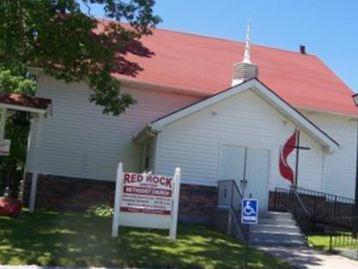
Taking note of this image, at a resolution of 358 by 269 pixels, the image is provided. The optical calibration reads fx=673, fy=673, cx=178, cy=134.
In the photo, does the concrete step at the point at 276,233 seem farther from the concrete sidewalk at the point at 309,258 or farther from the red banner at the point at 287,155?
the red banner at the point at 287,155

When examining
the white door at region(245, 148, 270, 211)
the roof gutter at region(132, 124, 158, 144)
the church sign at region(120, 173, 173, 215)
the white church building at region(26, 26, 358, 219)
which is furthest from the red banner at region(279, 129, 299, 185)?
the church sign at region(120, 173, 173, 215)

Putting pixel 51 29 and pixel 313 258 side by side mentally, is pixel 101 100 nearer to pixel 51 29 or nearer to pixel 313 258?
pixel 51 29

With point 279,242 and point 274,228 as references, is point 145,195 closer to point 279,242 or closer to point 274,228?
point 279,242

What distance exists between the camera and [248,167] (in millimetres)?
23250

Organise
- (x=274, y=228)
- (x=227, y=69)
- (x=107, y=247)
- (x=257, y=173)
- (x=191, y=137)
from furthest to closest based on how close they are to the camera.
→ 1. (x=227, y=69)
2. (x=257, y=173)
3. (x=191, y=137)
4. (x=274, y=228)
5. (x=107, y=247)

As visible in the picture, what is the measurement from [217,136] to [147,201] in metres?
6.49

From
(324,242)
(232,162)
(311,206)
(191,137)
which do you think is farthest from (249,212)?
(311,206)

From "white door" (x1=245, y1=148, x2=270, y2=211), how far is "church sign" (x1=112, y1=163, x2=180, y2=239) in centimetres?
667

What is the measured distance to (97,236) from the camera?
15.9 m

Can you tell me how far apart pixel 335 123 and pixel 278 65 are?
470 cm

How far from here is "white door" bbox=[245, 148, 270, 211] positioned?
23.2 metres

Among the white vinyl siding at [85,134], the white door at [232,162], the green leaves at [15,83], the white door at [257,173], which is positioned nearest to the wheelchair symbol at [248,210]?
the white door at [232,162]

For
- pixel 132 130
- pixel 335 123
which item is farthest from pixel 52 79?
pixel 335 123

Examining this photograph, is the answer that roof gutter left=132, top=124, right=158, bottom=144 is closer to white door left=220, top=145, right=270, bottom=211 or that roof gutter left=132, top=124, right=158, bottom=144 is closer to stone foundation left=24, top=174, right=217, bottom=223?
stone foundation left=24, top=174, right=217, bottom=223
